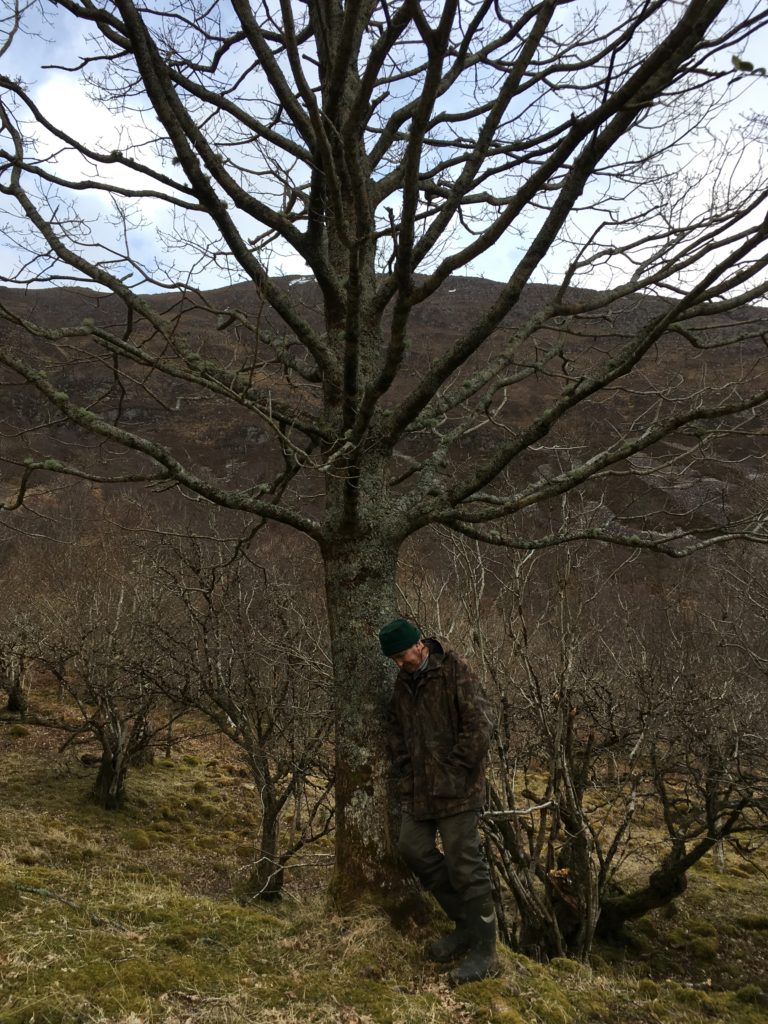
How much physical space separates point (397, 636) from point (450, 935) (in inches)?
57.0

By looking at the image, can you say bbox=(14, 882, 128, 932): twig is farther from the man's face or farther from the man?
the man's face

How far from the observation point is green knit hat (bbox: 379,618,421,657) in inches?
143

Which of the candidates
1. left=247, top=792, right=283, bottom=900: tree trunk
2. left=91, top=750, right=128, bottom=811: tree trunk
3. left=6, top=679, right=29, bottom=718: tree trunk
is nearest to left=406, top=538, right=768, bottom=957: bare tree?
left=247, top=792, right=283, bottom=900: tree trunk

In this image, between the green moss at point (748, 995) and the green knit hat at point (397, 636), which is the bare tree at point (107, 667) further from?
the green moss at point (748, 995)

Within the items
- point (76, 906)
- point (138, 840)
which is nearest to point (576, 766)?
point (76, 906)

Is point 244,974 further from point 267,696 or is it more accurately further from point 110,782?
point 110,782

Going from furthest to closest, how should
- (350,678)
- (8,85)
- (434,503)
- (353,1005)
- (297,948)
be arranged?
(8,85) < (434,503) < (350,678) < (297,948) < (353,1005)

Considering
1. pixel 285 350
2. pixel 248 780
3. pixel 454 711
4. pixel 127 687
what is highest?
pixel 285 350

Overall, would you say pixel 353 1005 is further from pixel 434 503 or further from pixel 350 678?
pixel 434 503

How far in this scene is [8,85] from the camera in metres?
4.58

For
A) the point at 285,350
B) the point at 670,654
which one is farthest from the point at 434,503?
the point at 670,654

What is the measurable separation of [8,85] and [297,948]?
5.23 m

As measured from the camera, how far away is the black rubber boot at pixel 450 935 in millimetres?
3477

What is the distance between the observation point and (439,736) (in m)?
3.61
